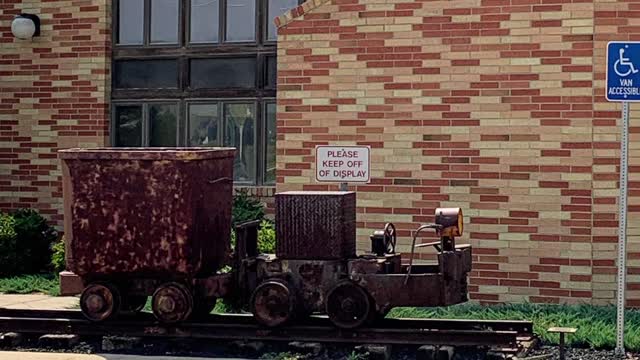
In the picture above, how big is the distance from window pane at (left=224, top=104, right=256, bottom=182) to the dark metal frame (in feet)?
0.29

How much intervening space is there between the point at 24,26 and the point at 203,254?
7014 millimetres

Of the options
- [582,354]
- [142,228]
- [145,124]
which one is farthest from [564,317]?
[145,124]

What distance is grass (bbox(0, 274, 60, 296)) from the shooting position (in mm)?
12484

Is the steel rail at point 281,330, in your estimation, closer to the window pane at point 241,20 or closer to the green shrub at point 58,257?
the green shrub at point 58,257

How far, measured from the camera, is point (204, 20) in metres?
14.4

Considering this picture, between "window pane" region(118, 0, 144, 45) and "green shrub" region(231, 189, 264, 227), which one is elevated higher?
"window pane" region(118, 0, 144, 45)

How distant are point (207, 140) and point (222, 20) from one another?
172cm

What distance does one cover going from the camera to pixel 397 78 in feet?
37.2

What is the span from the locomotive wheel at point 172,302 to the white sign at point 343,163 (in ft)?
Result: 6.31

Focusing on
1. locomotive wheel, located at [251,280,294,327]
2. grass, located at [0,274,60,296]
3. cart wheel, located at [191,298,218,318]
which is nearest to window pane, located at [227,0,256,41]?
grass, located at [0,274,60,296]

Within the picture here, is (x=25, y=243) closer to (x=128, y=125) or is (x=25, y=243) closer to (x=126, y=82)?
(x=128, y=125)

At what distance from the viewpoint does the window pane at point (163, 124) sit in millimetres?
14562

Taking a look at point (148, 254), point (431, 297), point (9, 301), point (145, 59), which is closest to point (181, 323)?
point (148, 254)

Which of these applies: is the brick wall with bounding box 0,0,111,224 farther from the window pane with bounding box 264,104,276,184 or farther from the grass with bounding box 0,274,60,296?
the window pane with bounding box 264,104,276,184
